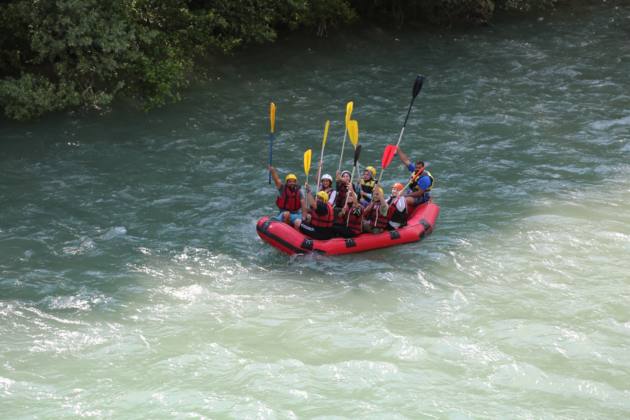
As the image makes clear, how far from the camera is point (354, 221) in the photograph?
10391mm

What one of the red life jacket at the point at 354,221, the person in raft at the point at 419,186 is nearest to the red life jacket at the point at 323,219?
the red life jacket at the point at 354,221

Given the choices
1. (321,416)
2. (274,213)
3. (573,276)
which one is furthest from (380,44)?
(321,416)

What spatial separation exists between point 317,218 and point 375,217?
79cm

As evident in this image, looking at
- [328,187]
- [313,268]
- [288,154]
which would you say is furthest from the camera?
[288,154]

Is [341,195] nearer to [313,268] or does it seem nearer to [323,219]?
[323,219]

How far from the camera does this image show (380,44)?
1917 cm

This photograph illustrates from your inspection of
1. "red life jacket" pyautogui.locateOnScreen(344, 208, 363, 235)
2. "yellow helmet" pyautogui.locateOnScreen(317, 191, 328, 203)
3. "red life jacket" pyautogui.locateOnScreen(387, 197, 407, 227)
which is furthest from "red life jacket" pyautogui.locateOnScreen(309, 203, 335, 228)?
"red life jacket" pyautogui.locateOnScreen(387, 197, 407, 227)

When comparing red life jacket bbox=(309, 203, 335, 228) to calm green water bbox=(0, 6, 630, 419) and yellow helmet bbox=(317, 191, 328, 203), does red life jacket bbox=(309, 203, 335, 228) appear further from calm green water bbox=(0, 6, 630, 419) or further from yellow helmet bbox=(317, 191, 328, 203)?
calm green water bbox=(0, 6, 630, 419)

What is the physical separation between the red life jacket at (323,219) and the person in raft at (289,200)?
392 mm

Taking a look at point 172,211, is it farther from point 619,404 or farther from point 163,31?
point 619,404

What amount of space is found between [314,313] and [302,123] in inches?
255

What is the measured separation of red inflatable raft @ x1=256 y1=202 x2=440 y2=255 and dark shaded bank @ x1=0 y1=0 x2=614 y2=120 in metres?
4.94

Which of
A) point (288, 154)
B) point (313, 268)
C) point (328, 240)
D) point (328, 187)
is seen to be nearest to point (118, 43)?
point (288, 154)

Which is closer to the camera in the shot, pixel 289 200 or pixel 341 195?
pixel 341 195
